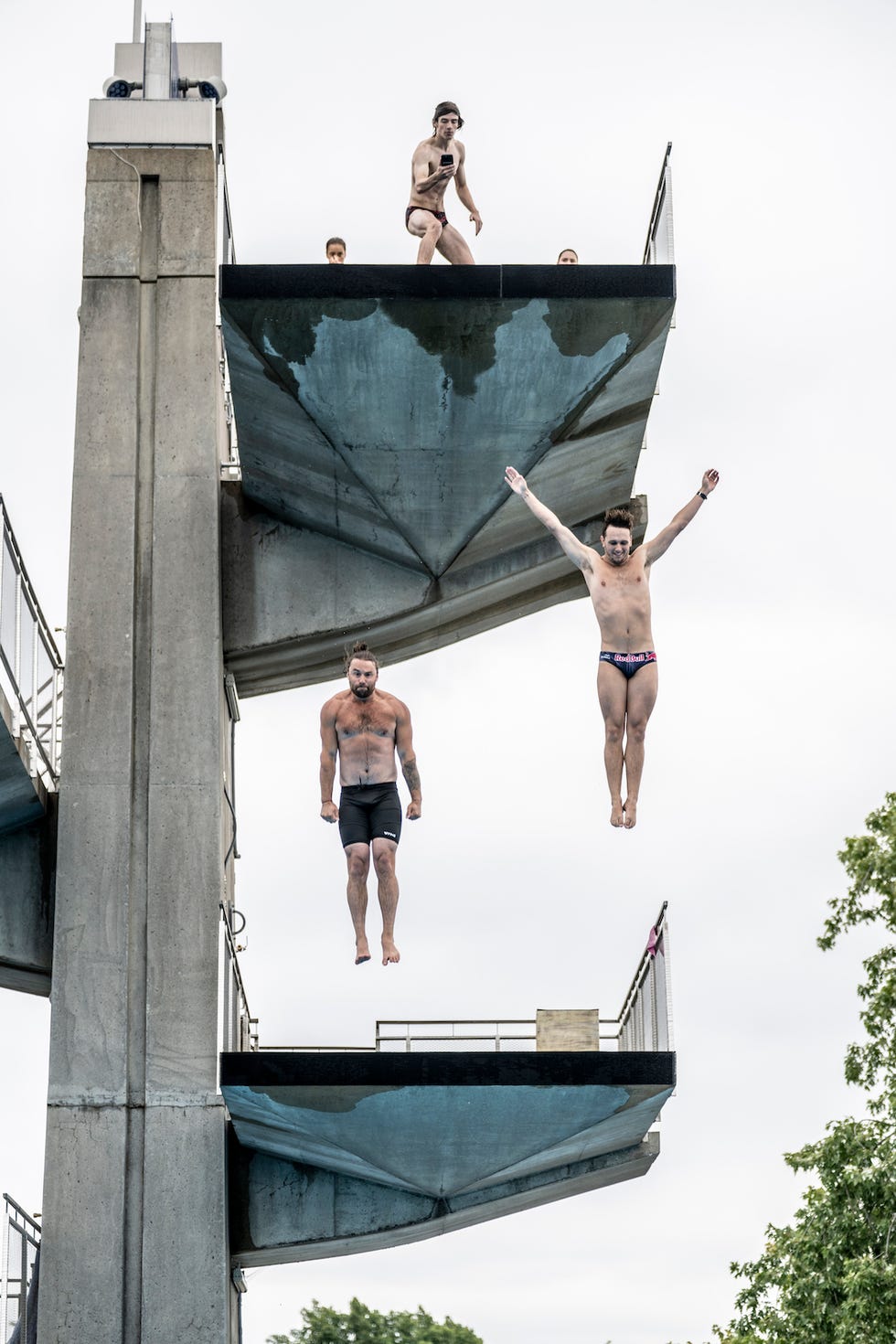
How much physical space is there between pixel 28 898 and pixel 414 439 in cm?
463

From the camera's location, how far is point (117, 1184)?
62.1ft

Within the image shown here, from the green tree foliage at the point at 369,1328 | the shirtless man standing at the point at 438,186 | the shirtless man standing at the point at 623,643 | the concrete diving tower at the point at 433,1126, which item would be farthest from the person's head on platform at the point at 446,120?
the green tree foliage at the point at 369,1328

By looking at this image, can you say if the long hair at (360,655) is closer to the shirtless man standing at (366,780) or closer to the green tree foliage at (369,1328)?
the shirtless man standing at (366,780)

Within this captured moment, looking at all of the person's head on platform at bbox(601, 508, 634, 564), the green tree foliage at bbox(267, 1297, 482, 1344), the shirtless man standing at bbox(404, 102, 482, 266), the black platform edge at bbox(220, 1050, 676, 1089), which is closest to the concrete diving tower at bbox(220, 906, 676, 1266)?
the black platform edge at bbox(220, 1050, 676, 1089)

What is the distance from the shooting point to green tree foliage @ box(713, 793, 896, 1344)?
997 inches

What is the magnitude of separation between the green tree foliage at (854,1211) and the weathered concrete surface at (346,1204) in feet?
19.1

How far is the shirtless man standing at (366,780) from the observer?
64.3ft

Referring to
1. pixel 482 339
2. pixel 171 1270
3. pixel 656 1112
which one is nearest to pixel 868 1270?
pixel 656 1112

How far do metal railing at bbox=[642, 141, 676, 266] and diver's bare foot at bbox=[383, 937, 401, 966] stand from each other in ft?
17.8

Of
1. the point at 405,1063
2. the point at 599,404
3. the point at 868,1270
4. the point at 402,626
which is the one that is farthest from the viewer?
the point at 868,1270

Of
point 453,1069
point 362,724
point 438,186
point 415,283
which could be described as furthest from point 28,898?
point 438,186

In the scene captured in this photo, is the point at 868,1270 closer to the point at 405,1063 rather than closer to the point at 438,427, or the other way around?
the point at 405,1063

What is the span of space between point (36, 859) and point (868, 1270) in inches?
390

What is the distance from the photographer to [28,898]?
20062 mm
